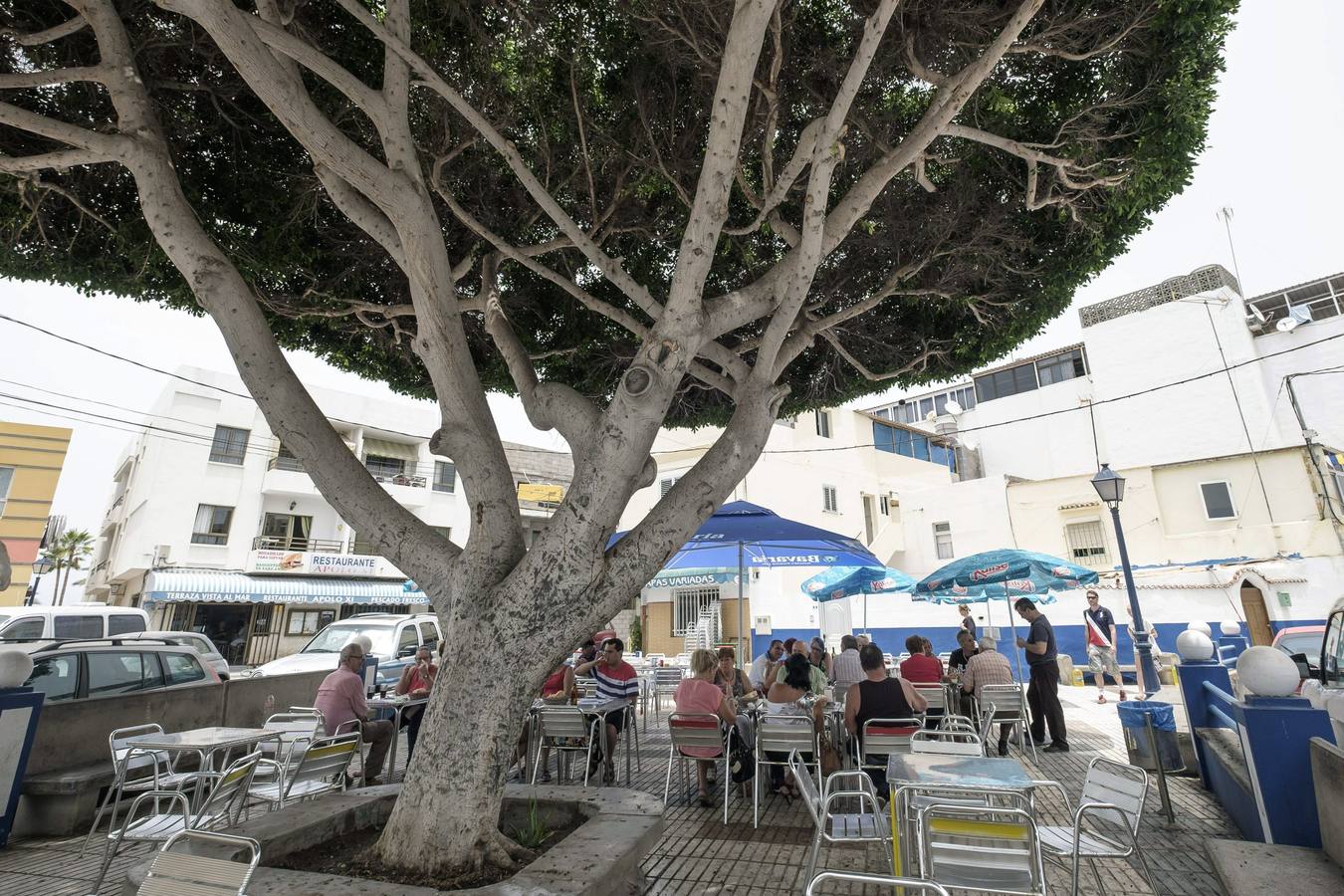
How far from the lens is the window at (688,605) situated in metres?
24.2

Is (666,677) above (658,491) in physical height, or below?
below

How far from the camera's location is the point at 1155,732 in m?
6.88

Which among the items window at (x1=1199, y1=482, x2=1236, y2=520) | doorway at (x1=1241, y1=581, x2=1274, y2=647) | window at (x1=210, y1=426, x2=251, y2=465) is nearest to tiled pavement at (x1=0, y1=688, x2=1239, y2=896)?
doorway at (x1=1241, y1=581, x2=1274, y2=647)

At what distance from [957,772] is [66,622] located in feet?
48.0

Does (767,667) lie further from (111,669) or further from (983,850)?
(111,669)

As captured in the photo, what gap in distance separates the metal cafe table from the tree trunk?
202 centimetres

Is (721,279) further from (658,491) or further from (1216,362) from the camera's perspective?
(1216,362)

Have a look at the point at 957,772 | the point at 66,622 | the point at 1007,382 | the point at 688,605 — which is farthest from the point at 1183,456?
the point at 66,622

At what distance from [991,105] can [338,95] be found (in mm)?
5855

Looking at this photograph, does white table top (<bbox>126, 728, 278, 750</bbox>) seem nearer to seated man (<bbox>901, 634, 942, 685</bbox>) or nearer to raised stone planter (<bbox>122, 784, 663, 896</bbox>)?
raised stone planter (<bbox>122, 784, 663, 896</bbox>)

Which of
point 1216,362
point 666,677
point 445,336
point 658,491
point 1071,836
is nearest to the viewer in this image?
point 1071,836

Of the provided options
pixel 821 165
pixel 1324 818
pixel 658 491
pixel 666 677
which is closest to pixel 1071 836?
pixel 1324 818

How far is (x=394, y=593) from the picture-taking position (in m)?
27.5

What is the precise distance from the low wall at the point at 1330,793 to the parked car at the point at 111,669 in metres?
9.85
